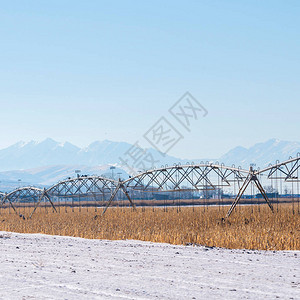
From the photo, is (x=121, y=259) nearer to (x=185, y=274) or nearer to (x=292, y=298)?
(x=185, y=274)

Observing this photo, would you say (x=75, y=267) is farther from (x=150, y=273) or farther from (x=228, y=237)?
(x=228, y=237)

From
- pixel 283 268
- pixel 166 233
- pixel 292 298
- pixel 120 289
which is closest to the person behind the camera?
pixel 292 298

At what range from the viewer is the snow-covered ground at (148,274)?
11.4 meters

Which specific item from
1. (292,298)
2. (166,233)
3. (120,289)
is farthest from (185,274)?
(166,233)

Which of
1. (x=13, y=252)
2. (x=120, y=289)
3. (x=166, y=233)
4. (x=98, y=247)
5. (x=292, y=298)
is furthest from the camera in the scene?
(x=166, y=233)

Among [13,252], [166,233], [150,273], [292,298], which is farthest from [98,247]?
[292,298]

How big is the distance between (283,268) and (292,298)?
168 inches

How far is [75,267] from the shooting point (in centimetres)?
1523

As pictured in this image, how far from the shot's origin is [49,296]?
435 inches

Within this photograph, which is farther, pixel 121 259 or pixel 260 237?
pixel 260 237

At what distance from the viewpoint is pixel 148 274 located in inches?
549

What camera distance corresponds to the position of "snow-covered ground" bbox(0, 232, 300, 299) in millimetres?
11383

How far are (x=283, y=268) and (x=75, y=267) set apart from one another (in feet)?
19.3

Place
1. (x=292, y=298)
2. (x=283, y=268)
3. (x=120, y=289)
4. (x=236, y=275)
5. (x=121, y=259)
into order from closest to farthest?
1. (x=292, y=298)
2. (x=120, y=289)
3. (x=236, y=275)
4. (x=283, y=268)
5. (x=121, y=259)
